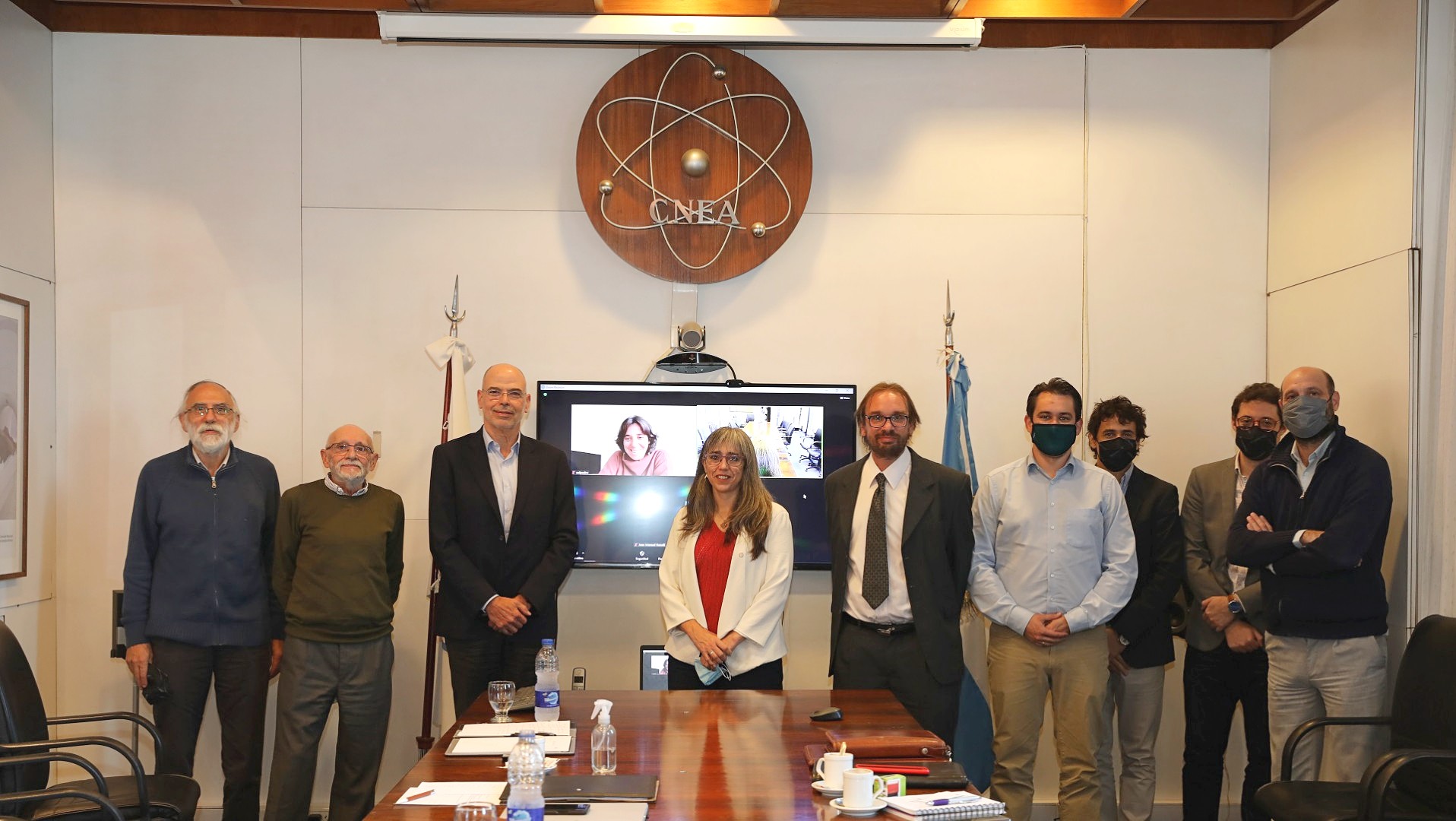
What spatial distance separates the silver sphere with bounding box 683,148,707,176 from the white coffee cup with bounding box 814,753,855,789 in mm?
3256

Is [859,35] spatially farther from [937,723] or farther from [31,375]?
[31,375]

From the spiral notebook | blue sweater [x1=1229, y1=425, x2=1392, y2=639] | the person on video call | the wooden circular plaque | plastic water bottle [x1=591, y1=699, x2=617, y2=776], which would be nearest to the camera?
the spiral notebook

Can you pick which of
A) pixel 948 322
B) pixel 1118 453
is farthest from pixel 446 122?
pixel 1118 453

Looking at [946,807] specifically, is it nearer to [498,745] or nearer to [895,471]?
[498,745]

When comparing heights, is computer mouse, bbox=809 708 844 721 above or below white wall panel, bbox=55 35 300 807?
below

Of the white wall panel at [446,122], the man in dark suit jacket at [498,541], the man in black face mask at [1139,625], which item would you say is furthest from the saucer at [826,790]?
the white wall panel at [446,122]

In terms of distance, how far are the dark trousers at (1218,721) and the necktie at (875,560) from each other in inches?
57.5

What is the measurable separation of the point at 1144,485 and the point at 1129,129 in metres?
1.89

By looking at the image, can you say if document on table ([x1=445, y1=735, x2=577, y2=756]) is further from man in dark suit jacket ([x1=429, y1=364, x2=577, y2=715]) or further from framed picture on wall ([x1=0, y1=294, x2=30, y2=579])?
framed picture on wall ([x1=0, y1=294, x2=30, y2=579])

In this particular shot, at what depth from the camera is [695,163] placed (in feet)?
17.0

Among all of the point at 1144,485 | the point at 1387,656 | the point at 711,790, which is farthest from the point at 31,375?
the point at 1387,656

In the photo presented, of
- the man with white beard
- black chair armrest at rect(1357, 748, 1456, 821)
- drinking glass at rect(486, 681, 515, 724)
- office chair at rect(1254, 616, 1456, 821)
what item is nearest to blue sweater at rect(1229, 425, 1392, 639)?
office chair at rect(1254, 616, 1456, 821)

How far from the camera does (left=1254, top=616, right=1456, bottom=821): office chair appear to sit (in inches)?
121

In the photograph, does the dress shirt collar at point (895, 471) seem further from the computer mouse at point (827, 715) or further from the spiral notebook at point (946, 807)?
the spiral notebook at point (946, 807)
